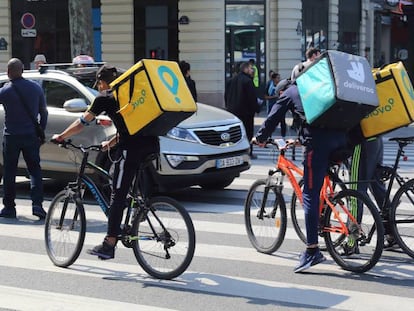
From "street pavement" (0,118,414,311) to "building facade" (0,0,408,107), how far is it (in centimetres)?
2059

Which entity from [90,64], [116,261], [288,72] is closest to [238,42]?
[288,72]

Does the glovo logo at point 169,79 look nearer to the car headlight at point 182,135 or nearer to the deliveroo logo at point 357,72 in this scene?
the deliveroo logo at point 357,72

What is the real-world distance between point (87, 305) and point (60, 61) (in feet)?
83.8

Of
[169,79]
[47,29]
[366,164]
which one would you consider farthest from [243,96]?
[47,29]

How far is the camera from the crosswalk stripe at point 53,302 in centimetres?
587

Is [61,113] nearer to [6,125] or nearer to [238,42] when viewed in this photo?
[6,125]

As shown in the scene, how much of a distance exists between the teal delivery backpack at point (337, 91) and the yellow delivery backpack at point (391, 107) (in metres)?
0.49

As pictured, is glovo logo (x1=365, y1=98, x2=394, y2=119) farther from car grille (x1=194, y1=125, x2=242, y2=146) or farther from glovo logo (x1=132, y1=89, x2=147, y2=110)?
car grille (x1=194, y1=125, x2=242, y2=146)

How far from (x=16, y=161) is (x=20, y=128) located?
0.42m

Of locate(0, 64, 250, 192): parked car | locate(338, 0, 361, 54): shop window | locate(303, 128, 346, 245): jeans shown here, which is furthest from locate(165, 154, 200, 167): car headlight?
locate(338, 0, 361, 54): shop window

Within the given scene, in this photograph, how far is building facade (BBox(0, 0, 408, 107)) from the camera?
28.5 m

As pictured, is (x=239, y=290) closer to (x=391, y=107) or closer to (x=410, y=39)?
(x=391, y=107)

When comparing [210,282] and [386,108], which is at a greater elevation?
[386,108]

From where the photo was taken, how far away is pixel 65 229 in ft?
23.3
